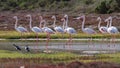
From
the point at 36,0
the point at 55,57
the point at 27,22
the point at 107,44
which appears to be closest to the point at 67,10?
the point at 36,0

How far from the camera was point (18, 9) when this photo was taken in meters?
81.2

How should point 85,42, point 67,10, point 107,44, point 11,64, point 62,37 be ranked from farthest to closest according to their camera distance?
1. point 67,10
2. point 62,37
3. point 85,42
4. point 107,44
5. point 11,64

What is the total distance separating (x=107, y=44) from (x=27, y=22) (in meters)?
30.8

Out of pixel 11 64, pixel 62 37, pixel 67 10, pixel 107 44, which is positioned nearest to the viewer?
pixel 11 64

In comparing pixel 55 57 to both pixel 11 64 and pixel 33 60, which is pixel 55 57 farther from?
pixel 11 64

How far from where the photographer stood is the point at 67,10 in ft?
254

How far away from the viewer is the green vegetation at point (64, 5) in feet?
241

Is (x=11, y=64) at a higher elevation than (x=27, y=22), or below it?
higher

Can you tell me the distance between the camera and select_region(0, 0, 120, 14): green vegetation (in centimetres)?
7331

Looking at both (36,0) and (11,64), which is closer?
(11,64)

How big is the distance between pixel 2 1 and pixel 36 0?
585 cm

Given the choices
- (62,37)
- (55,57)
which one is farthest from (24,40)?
(55,57)

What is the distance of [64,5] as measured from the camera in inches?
3137

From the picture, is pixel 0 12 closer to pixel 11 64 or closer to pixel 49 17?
pixel 49 17
